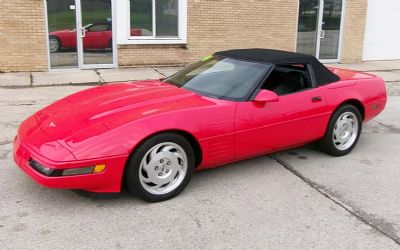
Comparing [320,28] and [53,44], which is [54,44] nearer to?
[53,44]

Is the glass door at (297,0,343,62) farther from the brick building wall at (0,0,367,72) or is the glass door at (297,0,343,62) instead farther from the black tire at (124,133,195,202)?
the black tire at (124,133,195,202)

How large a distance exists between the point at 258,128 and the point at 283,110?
389 millimetres

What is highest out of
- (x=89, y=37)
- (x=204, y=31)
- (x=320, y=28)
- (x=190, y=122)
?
(x=320, y=28)

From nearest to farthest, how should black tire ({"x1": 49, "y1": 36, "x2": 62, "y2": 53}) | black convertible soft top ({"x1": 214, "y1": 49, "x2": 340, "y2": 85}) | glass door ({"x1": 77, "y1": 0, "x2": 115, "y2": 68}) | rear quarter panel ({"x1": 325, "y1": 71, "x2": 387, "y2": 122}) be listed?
black convertible soft top ({"x1": 214, "y1": 49, "x2": 340, "y2": 85}) < rear quarter panel ({"x1": 325, "y1": 71, "x2": 387, "y2": 122}) < black tire ({"x1": 49, "y1": 36, "x2": 62, "y2": 53}) < glass door ({"x1": 77, "y1": 0, "x2": 115, "y2": 68})

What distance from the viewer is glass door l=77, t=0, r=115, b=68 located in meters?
10.6

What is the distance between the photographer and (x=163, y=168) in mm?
3969

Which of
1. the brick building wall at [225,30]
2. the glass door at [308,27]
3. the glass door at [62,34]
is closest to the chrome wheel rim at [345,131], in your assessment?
the brick building wall at [225,30]

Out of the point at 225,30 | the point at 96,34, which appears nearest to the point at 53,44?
the point at 96,34

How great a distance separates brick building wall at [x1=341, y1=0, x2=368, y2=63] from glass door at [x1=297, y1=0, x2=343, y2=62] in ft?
0.67

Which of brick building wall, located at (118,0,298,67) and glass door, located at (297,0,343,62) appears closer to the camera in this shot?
brick building wall, located at (118,0,298,67)

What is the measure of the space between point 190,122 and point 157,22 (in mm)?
7880

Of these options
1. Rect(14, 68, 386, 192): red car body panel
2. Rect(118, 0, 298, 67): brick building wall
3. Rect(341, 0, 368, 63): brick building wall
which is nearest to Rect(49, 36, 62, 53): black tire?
Rect(118, 0, 298, 67): brick building wall

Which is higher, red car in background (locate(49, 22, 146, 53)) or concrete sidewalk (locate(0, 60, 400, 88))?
red car in background (locate(49, 22, 146, 53))

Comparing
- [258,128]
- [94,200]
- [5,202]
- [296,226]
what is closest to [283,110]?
[258,128]
